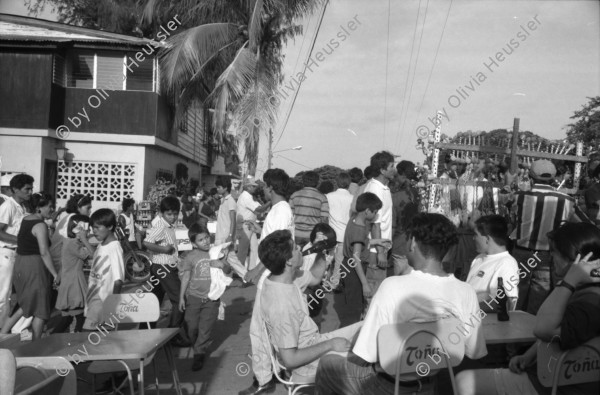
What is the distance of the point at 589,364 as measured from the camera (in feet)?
9.21

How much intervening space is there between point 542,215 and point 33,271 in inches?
203

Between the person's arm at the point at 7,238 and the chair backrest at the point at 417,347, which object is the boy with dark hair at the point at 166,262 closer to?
the person's arm at the point at 7,238

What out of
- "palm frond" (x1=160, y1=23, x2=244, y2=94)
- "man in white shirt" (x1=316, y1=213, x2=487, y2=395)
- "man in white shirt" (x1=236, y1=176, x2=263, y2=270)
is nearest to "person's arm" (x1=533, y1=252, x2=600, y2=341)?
"man in white shirt" (x1=316, y1=213, x2=487, y2=395)

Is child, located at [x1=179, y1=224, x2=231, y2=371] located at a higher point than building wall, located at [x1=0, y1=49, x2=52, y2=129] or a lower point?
lower

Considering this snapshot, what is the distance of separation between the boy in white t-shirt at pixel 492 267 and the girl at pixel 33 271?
4.15 m

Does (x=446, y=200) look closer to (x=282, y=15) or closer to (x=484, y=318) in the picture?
(x=484, y=318)

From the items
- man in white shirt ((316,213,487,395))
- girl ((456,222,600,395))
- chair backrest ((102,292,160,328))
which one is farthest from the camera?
chair backrest ((102,292,160,328))

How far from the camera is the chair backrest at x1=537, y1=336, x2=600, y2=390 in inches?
110

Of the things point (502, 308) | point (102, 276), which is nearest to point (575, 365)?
point (502, 308)

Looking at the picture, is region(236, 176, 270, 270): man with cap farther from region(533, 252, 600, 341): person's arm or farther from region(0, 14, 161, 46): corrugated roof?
region(0, 14, 161, 46): corrugated roof

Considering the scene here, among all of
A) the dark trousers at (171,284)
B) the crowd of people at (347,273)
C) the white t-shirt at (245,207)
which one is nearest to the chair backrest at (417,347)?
the crowd of people at (347,273)

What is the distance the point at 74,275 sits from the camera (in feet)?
18.9

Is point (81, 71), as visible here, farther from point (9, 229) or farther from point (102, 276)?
point (102, 276)

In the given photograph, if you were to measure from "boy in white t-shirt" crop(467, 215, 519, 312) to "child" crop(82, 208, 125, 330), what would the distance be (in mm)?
3372
